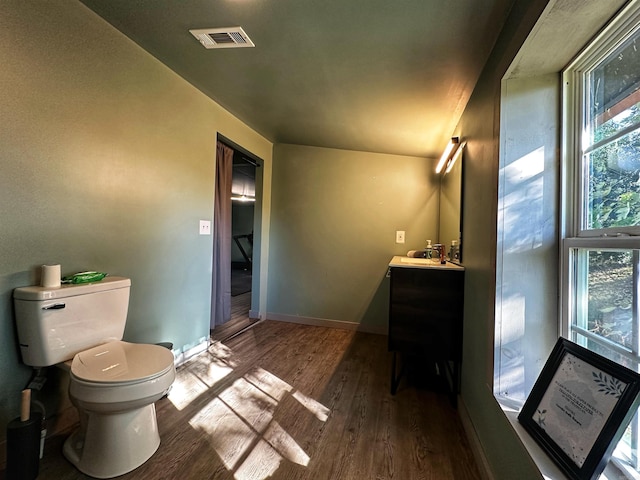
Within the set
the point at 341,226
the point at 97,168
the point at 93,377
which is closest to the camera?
the point at 93,377

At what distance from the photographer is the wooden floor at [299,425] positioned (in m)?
1.34

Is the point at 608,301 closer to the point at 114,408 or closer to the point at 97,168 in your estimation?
the point at 114,408

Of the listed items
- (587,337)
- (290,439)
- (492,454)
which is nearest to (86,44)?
(290,439)

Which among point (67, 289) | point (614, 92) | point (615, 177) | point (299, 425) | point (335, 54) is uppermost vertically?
point (335, 54)

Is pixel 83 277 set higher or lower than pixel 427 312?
higher

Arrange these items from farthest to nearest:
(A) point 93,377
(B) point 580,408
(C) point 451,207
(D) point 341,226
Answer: (D) point 341,226, (C) point 451,207, (A) point 93,377, (B) point 580,408

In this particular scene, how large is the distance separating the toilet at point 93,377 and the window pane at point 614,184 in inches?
73.1

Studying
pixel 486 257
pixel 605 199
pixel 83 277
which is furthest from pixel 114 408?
pixel 605 199

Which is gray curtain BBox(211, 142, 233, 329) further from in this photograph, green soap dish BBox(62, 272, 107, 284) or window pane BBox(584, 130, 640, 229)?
window pane BBox(584, 130, 640, 229)

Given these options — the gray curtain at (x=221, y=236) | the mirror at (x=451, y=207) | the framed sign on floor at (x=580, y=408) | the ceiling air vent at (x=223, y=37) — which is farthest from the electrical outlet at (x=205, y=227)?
the framed sign on floor at (x=580, y=408)

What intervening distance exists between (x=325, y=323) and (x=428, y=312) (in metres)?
1.81

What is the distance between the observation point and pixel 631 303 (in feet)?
2.81

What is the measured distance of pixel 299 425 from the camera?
1663 mm

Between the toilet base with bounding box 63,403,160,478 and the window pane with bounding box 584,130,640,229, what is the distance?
2049mm
